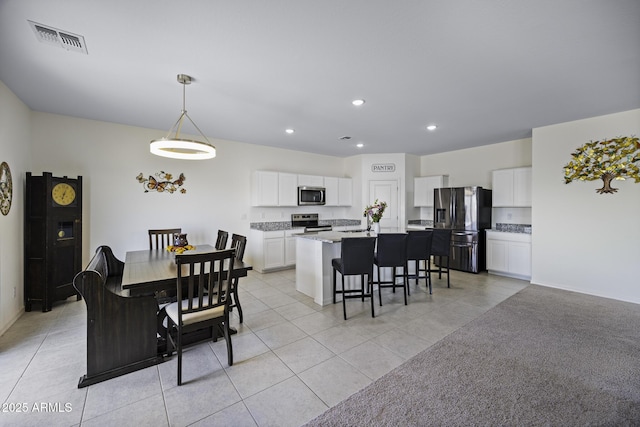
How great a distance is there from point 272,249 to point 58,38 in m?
4.01

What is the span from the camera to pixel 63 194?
3.44m

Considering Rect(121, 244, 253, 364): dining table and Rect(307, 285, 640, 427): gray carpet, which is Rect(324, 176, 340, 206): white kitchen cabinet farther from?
Rect(307, 285, 640, 427): gray carpet

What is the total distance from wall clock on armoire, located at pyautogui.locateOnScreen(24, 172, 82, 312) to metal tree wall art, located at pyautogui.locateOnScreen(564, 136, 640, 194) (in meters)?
7.22

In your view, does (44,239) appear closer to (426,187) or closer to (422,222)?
(426,187)

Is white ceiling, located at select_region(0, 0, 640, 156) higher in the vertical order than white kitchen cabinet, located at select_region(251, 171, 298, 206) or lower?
higher

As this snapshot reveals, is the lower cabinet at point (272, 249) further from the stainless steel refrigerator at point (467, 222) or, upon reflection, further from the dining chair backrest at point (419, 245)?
the stainless steel refrigerator at point (467, 222)

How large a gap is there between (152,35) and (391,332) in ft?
11.3

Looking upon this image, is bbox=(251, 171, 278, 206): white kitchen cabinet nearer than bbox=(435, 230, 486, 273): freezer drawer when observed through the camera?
No

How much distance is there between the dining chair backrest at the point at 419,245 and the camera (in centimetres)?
389

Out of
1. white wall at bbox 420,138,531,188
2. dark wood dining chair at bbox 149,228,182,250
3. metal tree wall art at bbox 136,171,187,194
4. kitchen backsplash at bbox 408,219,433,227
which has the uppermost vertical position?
white wall at bbox 420,138,531,188

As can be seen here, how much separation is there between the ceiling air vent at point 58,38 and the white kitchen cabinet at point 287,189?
3737mm

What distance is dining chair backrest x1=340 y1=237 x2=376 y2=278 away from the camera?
3123 mm

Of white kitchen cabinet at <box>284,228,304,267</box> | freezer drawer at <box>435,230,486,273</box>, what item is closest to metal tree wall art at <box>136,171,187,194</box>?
white kitchen cabinet at <box>284,228,304,267</box>

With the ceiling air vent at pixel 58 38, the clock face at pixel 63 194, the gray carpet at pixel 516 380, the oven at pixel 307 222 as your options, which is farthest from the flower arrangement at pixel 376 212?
the clock face at pixel 63 194
